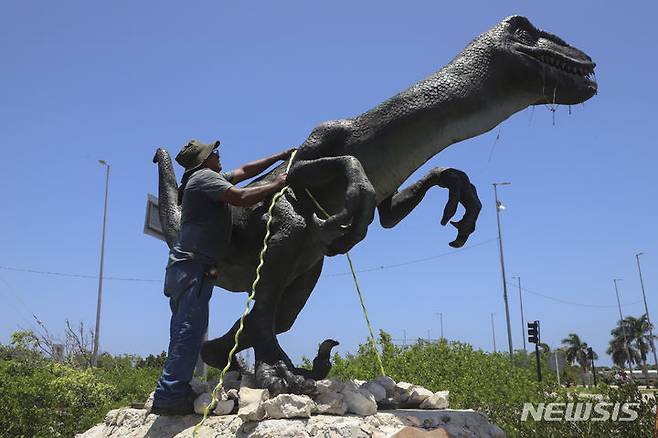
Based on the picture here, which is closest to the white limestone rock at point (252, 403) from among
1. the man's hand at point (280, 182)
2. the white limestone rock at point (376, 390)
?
the white limestone rock at point (376, 390)

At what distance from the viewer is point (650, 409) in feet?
20.1

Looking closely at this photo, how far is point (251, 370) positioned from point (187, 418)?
25.1 inches

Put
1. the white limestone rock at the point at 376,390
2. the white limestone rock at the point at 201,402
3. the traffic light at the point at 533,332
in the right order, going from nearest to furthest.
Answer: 1. the white limestone rock at the point at 201,402
2. the white limestone rock at the point at 376,390
3. the traffic light at the point at 533,332

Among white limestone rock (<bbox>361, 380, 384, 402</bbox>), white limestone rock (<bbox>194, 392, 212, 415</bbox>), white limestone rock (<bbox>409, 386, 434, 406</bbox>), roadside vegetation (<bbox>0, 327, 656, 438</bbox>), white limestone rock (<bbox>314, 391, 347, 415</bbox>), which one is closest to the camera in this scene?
white limestone rock (<bbox>314, 391, 347, 415</bbox>)

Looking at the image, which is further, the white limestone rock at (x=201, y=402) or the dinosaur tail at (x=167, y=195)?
the dinosaur tail at (x=167, y=195)

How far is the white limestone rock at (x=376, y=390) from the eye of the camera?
3.61m

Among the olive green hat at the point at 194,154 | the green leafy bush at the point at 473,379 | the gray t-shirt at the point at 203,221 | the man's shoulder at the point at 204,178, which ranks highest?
the olive green hat at the point at 194,154

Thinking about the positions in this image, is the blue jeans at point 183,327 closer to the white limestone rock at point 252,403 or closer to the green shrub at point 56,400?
the white limestone rock at point 252,403

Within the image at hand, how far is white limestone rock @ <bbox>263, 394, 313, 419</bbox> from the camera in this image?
2943 millimetres

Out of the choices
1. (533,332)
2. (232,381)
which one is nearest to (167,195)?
(232,381)

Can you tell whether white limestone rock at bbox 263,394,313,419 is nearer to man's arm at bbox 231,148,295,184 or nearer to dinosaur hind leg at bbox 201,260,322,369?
dinosaur hind leg at bbox 201,260,322,369

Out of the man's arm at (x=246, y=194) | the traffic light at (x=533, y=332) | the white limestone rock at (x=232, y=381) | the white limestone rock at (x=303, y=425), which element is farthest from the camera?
the traffic light at (x=533, y=332)

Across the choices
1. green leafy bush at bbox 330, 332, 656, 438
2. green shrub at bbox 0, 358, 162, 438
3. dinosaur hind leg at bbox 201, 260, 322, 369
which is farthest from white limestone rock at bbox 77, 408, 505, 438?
green shrub at bbox 0, 358, 162, 438

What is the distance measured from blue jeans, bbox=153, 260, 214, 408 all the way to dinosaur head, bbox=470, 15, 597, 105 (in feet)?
7.15
